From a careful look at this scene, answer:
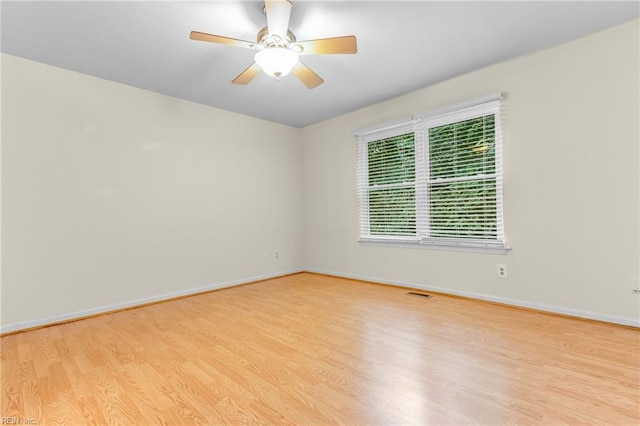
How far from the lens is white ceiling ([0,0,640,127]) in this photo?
217 cm

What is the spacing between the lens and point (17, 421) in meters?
1.45

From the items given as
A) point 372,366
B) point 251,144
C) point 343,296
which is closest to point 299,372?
point 372,366

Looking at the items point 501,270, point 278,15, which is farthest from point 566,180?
point 278,15

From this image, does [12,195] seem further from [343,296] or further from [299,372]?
[343,296]

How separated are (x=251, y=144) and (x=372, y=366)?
357 centimetres

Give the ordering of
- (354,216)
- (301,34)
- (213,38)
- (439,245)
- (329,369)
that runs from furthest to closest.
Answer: (354,216), (439,245), (301,34), (213,38), (329,369)

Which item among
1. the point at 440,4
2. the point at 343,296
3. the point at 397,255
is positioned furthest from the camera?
the point at 397,255

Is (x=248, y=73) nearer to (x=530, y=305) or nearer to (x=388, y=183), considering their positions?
(x=388, y=183)

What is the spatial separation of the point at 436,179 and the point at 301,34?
2.18m

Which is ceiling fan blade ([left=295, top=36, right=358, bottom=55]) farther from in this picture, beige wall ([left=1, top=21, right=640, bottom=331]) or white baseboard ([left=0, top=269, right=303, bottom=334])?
white baseboard ([left=0, top=269, right=303, bottom=334])

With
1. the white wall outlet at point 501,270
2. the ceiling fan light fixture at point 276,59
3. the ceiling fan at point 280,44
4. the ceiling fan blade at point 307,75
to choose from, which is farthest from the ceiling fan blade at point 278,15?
the white wall outlet at point 501,270

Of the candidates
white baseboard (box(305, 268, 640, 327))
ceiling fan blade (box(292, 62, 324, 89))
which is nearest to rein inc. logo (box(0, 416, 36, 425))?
ceiling fan blade (box(292, 62, 324, 89))

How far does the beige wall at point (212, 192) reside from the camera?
2543mm

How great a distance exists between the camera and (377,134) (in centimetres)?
421
